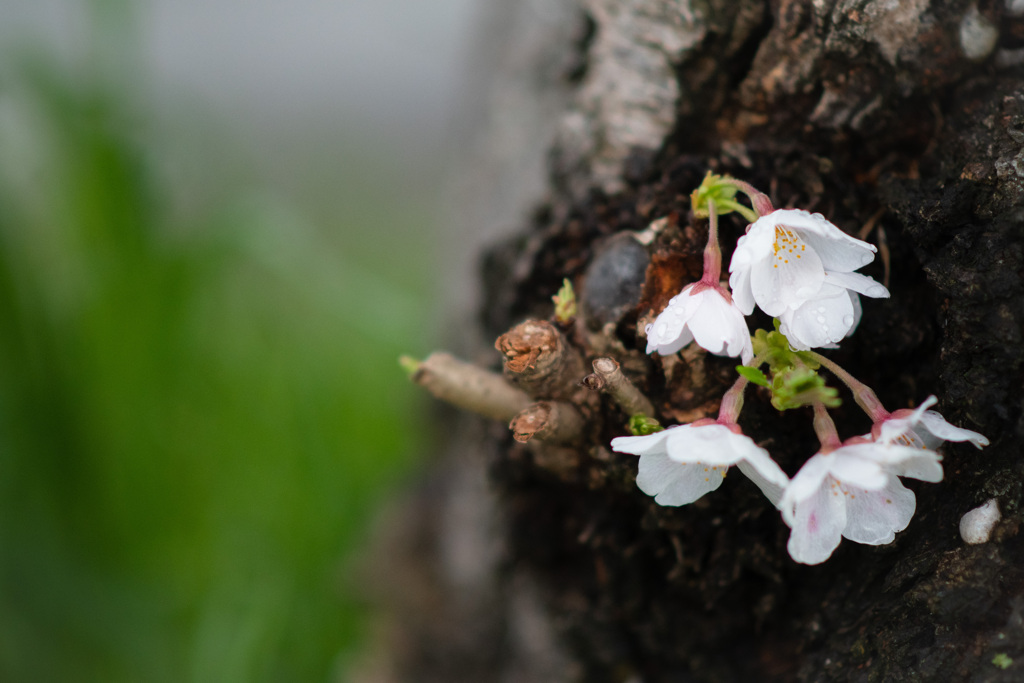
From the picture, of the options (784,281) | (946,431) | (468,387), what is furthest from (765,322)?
(468,387)

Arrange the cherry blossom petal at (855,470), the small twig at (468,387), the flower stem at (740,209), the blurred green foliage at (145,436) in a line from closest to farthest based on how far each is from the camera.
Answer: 1. the cherry blossom petal at (855,470)
2. the flower stem at (740,209)
3. the small twig at (468,387)
4. the blurred green foliage at (145,436)

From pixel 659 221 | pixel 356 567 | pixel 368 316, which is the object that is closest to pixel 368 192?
pixel 368 316

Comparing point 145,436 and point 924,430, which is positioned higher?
point 145,436

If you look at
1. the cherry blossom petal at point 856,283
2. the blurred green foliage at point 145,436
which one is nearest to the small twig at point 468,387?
the cherry blossom petal at point 856,283

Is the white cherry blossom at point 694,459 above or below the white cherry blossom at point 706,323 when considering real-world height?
below

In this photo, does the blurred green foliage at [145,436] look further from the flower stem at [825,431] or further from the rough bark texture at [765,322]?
the flower stem at [825,431]

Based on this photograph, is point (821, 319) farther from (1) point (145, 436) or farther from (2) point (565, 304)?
(1) point (145, 436)
